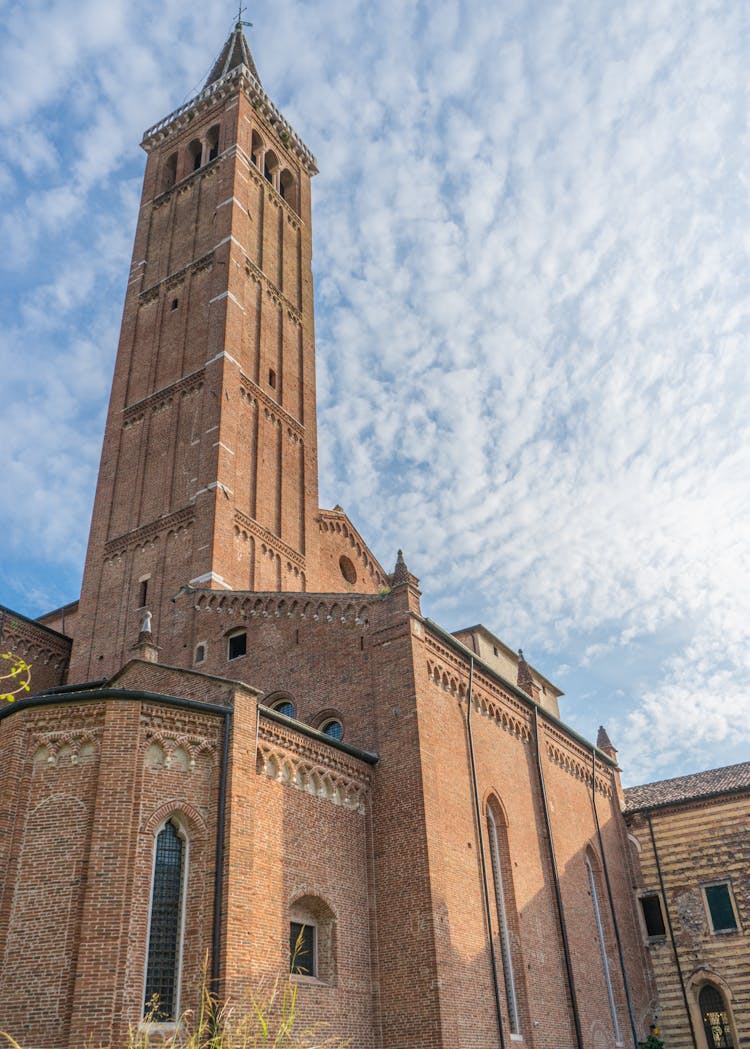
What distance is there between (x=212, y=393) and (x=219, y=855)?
1840 centimetres

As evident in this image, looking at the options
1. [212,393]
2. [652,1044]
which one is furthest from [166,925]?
[212,393]

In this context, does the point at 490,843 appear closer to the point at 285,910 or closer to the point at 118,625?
the point at 285,910

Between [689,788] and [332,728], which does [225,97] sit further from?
[689,788]

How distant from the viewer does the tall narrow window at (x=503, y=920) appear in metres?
20.3

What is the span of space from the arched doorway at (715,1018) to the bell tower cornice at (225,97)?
3716 centimetres

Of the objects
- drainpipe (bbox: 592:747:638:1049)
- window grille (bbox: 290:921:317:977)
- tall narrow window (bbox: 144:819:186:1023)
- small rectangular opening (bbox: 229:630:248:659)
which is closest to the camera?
tall narrow window (bbox: 144:819:186:1023)

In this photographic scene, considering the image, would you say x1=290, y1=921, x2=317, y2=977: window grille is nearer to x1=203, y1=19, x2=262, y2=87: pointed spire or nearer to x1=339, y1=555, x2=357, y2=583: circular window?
x1=339, y1=555, x2=357, y2=583: circular window

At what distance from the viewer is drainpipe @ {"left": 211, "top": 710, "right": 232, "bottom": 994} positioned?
14.4 m

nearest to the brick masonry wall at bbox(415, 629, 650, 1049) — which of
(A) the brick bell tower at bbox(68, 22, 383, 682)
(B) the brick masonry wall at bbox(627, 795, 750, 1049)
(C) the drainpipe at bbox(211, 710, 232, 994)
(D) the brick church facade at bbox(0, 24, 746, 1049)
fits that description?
(D) the brick church facade at bbox(0, 24, 746, 1049)

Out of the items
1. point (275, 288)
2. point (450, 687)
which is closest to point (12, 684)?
point (450, 687)

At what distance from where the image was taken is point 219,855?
15.3 m

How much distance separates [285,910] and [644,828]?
18.7m

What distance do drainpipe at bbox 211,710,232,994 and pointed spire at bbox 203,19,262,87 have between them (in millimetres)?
37551

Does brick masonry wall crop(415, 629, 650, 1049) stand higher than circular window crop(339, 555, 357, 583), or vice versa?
circular window crop(339, 555, 357, 583)
